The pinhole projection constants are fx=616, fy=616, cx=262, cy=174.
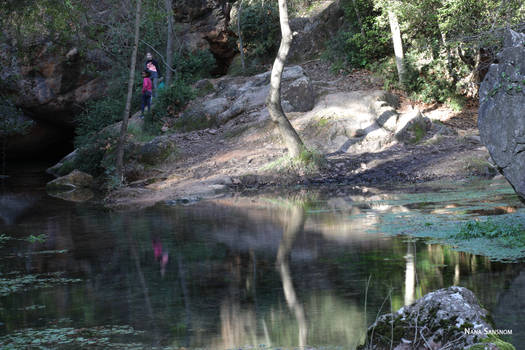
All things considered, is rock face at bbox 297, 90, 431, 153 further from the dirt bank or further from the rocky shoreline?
the dirt bank

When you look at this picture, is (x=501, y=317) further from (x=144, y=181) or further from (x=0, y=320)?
(x=144, y=181)

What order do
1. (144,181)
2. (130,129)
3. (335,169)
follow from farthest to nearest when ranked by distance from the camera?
(130,129) → (144,181) → (335,169)

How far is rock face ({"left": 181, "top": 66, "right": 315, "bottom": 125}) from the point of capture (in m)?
24.1

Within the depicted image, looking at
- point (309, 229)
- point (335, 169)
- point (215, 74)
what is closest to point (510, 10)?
point (335, 169)

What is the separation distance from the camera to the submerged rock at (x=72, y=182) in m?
22.5

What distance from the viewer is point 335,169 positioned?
740 inches

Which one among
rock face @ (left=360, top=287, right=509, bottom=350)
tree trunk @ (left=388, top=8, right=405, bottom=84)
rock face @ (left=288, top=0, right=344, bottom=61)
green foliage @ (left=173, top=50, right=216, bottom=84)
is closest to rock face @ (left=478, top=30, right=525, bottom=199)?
rock face @ (left=360, top=287, right=509, bottom=350)

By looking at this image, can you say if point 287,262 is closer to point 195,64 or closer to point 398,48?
point 398,48

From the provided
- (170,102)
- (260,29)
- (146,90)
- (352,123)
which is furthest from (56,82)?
(352,123)

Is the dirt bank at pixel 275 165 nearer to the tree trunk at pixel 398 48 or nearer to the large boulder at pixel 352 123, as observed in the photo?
the large boulder at pixel 352 123

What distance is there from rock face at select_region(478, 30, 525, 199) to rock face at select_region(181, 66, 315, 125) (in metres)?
15.5

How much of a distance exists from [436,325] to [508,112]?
468cm

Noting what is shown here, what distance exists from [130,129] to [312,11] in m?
13.5

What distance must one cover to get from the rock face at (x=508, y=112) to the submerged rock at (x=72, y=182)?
17.0 meters
